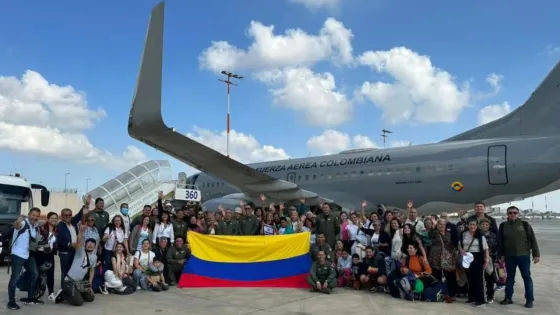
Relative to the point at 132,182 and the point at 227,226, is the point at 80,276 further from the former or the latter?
the point at 132,182

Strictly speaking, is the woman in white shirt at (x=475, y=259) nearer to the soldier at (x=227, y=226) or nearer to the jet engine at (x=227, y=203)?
the soldier at (x=227, y=226)

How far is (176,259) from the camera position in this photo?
989 cm

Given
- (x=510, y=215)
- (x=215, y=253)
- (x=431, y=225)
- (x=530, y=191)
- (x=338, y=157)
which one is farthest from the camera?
(x=338, y=157)

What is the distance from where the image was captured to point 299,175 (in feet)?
66.8

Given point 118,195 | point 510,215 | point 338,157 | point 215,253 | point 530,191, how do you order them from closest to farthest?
point 510,215 < point 215,253 < point 530,191 < point 338,157 < point 118,195

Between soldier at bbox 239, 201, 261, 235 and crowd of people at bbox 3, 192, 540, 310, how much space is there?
1548 millimetres

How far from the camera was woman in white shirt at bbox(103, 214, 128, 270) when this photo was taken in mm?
8922

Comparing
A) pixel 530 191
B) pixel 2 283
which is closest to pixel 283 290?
pixel 2 283

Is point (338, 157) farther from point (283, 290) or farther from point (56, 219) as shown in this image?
point (56, 219)

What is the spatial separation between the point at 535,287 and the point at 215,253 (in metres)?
6.93

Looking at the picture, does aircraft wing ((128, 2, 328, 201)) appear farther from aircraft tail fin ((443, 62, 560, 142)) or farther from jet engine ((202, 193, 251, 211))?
aircraft tail fin ((443, 62, 560, 142))

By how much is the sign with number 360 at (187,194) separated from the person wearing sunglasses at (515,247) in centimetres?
1914

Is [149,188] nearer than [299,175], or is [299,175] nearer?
[299,175]

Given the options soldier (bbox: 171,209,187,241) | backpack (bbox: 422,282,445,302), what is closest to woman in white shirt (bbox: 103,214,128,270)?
soldier (bbox: 171,209,187,241)
